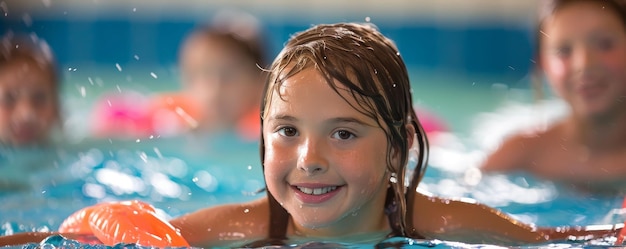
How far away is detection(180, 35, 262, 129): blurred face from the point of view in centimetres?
468

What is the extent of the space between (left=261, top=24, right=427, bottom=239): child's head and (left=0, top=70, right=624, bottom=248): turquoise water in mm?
115

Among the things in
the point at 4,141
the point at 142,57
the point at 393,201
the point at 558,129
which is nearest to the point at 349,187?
the point at 393,201

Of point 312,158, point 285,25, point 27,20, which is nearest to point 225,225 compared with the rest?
point 312,158

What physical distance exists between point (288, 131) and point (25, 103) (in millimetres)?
2245

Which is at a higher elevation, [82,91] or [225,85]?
[82,91]

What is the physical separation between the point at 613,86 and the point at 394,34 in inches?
152

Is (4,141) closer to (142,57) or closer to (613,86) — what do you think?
(613,86)

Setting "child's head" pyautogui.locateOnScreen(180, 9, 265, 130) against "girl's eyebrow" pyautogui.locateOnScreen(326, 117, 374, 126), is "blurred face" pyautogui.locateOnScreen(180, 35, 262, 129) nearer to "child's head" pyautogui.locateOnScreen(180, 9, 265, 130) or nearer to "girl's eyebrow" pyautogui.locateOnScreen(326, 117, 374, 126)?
"child's head" pyautogui.locateOnScreen(180, 9, 265, 130)

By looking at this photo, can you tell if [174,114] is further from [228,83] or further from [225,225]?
[225,225]

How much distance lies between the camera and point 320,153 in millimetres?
1946

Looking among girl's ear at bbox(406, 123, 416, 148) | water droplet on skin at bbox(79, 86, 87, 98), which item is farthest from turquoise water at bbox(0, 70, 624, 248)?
water droplet on skin at bbox(79, 86, 87, 98)

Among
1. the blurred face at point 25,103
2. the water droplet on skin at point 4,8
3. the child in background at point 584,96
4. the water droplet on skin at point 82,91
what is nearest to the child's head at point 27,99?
the blurred face at point 25,103

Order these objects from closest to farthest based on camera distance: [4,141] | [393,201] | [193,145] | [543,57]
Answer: [393,201], [543,57], [4,141], [193,145]

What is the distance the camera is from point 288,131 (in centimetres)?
200
